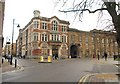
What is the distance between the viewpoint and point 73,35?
87.8 m

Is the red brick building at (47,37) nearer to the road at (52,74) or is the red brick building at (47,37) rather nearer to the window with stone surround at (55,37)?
the window with stone surround at (55,37)

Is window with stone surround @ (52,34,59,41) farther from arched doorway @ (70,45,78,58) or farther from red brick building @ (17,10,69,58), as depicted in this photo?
arched doorway @ (70,45,78,58)

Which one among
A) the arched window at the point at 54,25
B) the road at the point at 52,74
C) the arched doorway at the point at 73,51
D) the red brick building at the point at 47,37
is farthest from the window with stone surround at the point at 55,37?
the road at the point at 52,74

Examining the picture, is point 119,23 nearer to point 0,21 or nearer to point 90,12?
point 90,12

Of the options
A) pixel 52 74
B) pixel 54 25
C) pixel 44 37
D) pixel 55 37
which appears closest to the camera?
pixel 52 74

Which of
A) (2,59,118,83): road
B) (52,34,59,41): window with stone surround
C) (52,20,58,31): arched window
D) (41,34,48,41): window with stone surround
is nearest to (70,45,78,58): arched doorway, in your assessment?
(52,34,59,41): window with stone surround

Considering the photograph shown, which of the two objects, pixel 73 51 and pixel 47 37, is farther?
pixel 73 51

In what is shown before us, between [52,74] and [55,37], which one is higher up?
[55,37]

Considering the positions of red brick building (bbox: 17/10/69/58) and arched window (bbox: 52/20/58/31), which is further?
arched window (bbox: 52/20/58/31)

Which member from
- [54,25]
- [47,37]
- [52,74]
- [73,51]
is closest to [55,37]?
[47,37]

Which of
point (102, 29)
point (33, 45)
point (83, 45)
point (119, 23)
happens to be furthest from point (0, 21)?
point (83, 45)

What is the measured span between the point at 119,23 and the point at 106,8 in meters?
1.14

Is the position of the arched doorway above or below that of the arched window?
below

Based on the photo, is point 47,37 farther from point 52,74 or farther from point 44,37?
point 52,74
